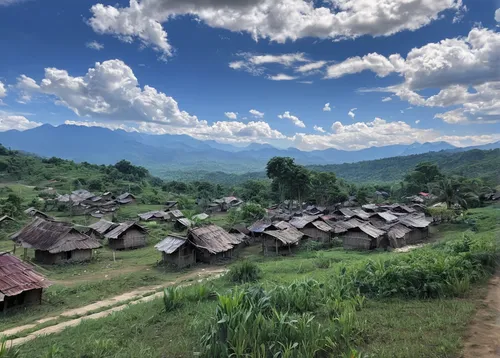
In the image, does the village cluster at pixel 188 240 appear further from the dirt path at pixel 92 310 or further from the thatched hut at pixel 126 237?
the dirt path at pixel 92 310

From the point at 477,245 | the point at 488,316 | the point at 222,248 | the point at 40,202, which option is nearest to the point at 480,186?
the point at 222,248

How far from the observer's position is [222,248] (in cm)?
3127

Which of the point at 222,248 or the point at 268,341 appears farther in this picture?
the point at 222,248

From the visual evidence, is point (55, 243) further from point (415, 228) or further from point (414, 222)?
point (415, 228)

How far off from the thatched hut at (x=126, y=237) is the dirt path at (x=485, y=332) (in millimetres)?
36733

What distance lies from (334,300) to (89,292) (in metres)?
16.8

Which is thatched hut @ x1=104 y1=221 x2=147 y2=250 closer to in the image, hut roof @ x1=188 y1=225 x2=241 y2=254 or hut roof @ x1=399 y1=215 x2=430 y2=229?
hut roof @ x1=188 y1=225 x2=241 y2=254

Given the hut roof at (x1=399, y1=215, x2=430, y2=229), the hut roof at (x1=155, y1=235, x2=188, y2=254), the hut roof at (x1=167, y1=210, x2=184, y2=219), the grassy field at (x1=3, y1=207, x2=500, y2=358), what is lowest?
the hut roof at (x1=167, y1=210, x2=184, y2=219)

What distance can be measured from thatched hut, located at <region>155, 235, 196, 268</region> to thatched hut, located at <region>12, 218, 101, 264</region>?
7548 mm

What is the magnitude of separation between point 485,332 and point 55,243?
3281cm

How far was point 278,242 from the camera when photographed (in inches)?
1403

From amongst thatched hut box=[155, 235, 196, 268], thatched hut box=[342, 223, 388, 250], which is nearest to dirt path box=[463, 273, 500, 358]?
thatched hut box=[155, 235, 196, 268]

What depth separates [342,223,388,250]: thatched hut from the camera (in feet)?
116

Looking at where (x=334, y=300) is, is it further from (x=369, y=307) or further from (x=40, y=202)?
(x=40, y=202)
